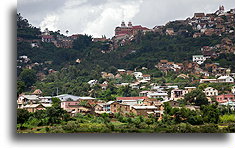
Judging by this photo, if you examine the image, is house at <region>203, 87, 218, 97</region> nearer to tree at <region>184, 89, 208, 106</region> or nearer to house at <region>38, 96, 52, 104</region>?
tree at <region>184, 89, 208, 106</region>

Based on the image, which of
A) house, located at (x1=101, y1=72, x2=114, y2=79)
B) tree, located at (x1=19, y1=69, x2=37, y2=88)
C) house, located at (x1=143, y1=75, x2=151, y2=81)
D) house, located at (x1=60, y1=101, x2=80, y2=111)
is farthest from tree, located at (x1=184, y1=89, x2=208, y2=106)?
tree, located at (x1=19, y1=69, x2=37, y2=88)

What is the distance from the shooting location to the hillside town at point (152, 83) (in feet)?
32.4

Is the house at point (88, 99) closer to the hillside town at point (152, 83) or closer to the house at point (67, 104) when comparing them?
the hillside town at point (152, 83)

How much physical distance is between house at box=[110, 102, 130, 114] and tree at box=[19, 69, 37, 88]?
2.11 meters

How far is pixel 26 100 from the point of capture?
9523mm

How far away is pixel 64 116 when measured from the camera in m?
9.32

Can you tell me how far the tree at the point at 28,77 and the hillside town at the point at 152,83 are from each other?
19 centimetres

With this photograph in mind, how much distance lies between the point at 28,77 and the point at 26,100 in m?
1.04

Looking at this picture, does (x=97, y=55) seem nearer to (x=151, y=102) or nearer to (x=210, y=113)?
(x=151, y=102)

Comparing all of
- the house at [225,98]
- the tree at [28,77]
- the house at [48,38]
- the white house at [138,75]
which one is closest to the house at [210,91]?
the house at [225,98]

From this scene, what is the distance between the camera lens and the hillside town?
32.4 ft

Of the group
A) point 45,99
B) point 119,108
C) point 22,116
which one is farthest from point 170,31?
point 22,116

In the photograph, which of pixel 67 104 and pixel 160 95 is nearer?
pixel 67 104
